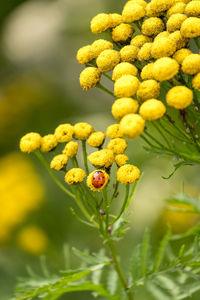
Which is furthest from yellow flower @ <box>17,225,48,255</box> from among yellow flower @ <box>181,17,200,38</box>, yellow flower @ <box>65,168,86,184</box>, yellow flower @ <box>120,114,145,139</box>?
yellow flower @ <box>181,17,200,38</box>

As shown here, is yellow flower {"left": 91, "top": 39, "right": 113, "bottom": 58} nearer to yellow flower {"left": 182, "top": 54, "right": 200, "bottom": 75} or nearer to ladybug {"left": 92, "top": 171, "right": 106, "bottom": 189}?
yellow flower {"left": 182, "top": 54, "right": 200, "bottom": 75}

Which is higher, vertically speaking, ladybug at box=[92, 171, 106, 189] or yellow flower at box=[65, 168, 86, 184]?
yellow flower at box=[65, 168, 86, 184]

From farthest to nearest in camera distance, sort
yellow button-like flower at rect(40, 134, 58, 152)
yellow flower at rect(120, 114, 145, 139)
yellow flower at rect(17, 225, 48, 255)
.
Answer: yellow flower at rect(17, 225, 48, 255), yellow button-like flower at rect(40, 134, 58, 152), yellow flower at rect(120, 114, 145, 139)

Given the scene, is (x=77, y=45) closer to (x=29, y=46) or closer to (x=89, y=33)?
(x=89, y=33)

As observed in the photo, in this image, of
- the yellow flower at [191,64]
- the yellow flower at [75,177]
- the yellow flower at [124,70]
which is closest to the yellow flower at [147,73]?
the yellow flower at [124,70]

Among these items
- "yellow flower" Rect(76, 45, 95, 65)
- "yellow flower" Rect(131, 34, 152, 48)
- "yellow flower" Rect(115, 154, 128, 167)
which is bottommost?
"yellow flower" Rect(115, 154, 128, 167)

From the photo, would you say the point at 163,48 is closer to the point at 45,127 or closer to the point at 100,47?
the point at 100,47

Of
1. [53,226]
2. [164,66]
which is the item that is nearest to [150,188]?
[53,226]
